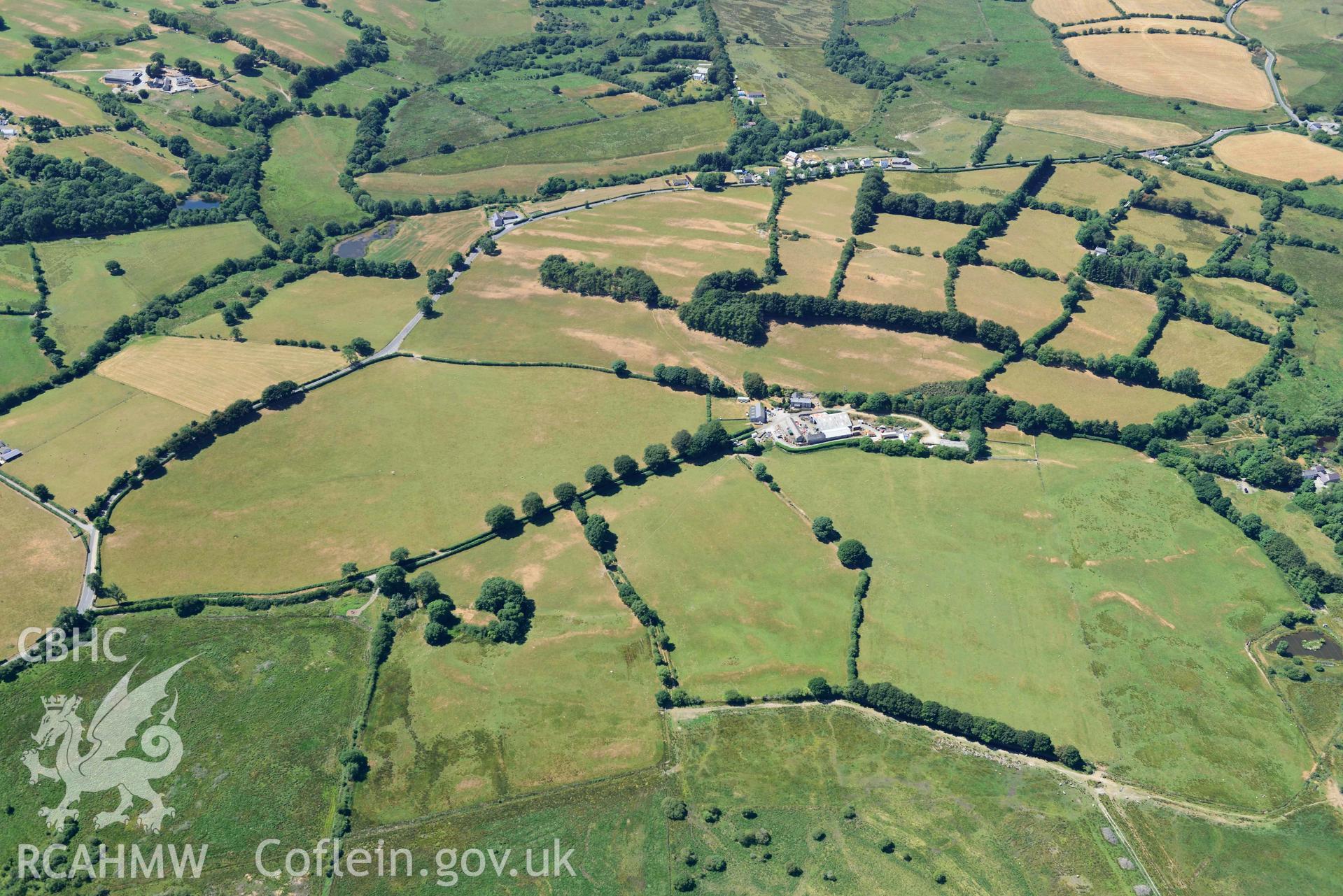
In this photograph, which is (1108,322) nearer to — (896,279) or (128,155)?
(896,279)

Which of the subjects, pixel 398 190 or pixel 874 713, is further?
pixel 398 190

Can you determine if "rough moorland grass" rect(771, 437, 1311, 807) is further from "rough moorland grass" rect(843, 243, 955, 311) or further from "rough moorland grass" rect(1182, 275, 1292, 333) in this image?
"rough moorland grass" rect(1182, 275, 1292, 333)

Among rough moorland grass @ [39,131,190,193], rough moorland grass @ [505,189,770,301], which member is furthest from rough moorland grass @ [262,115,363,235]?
rough moorland grass @ [505,189,770,301]

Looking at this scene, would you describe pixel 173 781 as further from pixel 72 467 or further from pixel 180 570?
pixel 72 467

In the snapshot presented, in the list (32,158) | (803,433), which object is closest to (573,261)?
(803,433)

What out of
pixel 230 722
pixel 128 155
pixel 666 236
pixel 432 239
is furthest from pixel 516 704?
pixel 128 155

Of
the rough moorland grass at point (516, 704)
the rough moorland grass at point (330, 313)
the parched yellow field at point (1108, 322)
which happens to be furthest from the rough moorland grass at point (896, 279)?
the rough moorland grass at point (516, 704)
